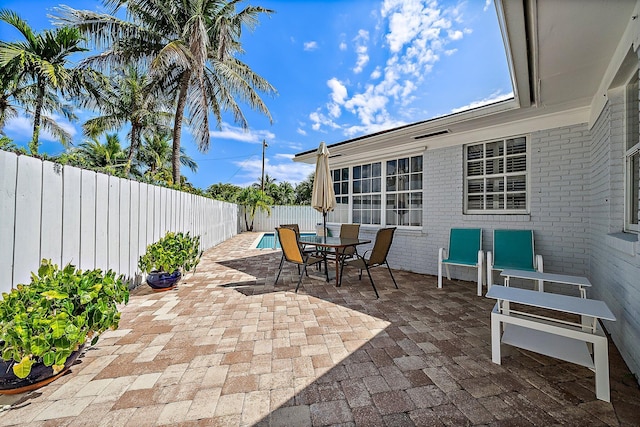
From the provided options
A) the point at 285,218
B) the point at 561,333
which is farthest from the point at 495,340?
the point at 285,218

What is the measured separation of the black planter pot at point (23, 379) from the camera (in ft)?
5.55

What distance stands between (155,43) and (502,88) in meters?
10.0

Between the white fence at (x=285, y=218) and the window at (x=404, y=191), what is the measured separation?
1035 centimetres

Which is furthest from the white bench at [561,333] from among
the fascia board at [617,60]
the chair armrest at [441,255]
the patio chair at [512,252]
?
the chair armrest at [441,255]

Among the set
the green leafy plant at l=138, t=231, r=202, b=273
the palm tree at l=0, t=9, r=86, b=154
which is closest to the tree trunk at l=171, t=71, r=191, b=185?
the palm tree at l=0, t=9, r=86, b=154

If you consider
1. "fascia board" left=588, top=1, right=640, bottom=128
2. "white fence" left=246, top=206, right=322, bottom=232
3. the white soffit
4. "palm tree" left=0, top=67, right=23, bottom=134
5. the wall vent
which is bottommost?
"white fence" left=246, top=206, right=322, bottom=232

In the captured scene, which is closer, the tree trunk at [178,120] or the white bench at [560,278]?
the white bench at [560,278]

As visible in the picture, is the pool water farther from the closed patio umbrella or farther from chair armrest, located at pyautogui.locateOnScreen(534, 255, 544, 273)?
chair armrest, located at pyautogui.locateOnScreen(534, 255, 544, 273)

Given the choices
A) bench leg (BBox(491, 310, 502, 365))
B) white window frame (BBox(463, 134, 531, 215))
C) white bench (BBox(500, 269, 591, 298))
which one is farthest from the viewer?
white window frame (BBox(463, 134, 531, 215))

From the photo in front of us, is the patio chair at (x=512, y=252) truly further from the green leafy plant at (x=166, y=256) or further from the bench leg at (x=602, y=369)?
the green leafy plant at (x=166, y=256)

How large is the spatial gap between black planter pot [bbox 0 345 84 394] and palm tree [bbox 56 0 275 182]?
7.30 metres

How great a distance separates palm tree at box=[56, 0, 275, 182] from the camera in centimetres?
749

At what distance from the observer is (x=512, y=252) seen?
13.7 ft

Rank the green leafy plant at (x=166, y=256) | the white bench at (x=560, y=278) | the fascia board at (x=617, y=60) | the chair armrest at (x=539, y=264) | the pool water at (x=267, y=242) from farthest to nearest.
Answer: the pool water at (x=267, y=242) → the green leafy plant at (x=166, y=256) → the chair armrest at (x=539, y=264) → the white bench at (x=560, y=278) → the fascia board at (x=617, y=60)
